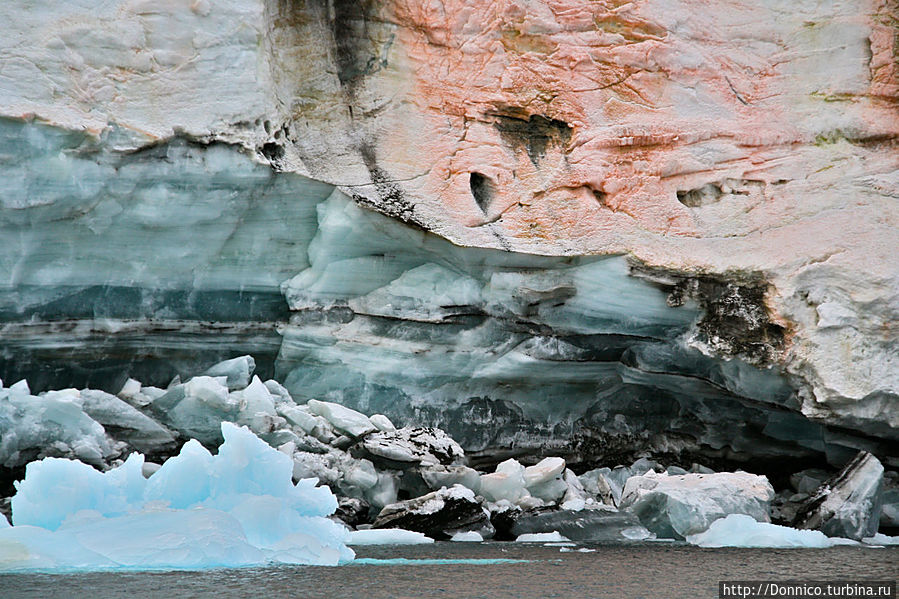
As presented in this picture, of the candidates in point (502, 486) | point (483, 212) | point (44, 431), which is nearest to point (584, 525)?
point (502, 486)

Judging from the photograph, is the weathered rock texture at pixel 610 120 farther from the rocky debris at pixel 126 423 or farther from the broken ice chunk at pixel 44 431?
the broken ice chunk at pixel 44 431

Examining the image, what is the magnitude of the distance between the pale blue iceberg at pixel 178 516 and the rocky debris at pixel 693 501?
2464mm

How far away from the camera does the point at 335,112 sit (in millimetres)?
8602

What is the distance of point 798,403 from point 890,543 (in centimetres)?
140

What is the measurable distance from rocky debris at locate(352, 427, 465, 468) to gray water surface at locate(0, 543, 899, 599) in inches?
41.7

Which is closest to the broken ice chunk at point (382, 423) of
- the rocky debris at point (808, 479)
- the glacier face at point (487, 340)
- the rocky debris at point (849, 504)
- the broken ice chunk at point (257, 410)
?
the glacier face at point (487, 340)

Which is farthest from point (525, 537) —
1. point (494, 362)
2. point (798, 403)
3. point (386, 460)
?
point (798, 403)

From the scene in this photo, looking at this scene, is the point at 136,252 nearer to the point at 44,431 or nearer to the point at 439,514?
the point at 44,431

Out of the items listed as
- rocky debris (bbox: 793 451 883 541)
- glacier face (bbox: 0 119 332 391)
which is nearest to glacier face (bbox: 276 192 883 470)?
glacier face (bbox: 0 119 332 391)

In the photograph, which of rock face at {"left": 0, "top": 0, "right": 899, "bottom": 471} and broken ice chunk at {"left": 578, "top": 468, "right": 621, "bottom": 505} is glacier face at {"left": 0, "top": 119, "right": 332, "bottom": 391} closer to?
rock face at {"left": 0, "top": 0, "right": 899, "bottom": 471}

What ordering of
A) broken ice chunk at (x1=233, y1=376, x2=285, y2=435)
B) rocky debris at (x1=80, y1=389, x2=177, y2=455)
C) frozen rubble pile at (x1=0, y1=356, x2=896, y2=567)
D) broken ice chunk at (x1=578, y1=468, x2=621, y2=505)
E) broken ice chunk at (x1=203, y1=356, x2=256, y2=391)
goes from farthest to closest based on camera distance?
broken ice chunk at (x1=578, y1=468, x2=621, y2=505) < broken ice chunk at (x1=203, y1=356, x2=256, y2=391) < broken ice chunk at (x1=233, y1=376, x2=285, y2=435) < rocky debris at (x1=80, y1=389, x2=177, y2=455) < frozen rubble pile at (x1=0, y1=356, x2=896, y2=567)

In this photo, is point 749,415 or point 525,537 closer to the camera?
point 525,537

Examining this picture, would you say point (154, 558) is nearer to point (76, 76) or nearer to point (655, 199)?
point (76, 76)

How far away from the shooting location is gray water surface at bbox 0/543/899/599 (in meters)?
3.95
